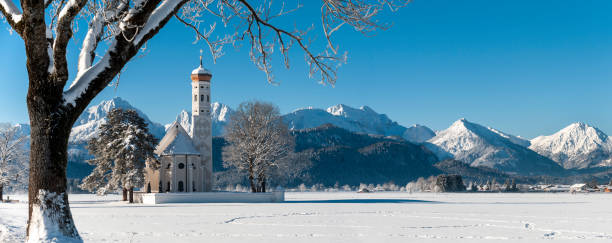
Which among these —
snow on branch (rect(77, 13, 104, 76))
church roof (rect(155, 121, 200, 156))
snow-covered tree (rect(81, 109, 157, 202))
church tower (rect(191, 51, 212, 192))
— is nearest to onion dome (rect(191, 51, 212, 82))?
church tower (rect(191, 51, 212, 192))

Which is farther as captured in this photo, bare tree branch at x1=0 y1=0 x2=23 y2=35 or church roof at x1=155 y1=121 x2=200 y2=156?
church roof at x1=155 y1=121 x2=200 y2=156

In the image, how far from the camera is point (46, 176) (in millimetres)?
9555

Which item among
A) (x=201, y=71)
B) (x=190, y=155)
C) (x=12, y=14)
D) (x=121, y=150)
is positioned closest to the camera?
(x=12, y=14)

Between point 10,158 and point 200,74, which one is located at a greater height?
point 200,74

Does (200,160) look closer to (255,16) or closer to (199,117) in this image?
(199,117)

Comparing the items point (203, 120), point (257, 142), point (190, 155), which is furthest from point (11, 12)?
point (203, 120)

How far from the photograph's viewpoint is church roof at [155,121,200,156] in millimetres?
60438

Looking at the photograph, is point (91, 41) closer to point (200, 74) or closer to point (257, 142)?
point (257, 142)

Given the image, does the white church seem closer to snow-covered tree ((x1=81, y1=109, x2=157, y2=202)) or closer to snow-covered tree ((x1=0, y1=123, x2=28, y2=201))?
snow-covered tree ((x1=81, y1=109, x2=157, y2=202))

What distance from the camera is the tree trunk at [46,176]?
31.3 feet

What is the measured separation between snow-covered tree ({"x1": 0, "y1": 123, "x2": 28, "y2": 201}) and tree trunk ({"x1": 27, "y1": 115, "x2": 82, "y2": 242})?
188 ft

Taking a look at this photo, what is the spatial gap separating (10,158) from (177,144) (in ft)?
58.0

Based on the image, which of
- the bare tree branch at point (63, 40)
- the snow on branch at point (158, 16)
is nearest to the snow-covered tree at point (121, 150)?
the bare tree branch at point (63, 40)

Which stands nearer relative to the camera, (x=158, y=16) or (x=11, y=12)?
(x=11, y=12)
